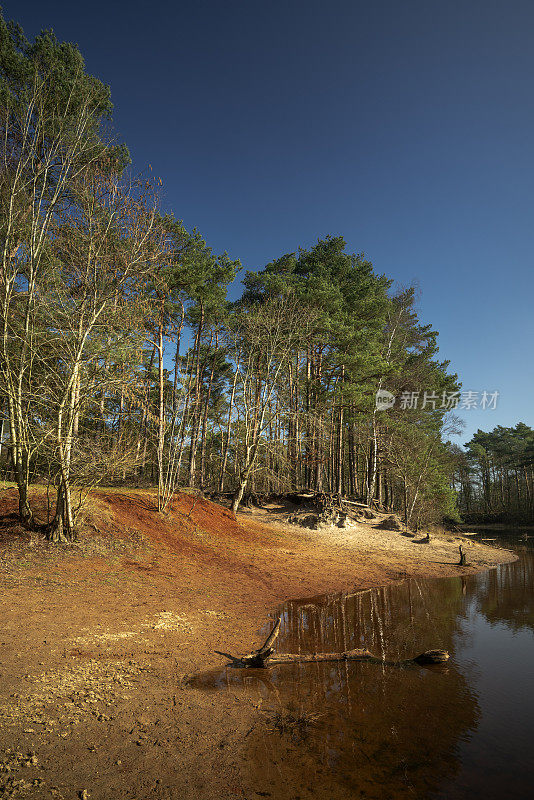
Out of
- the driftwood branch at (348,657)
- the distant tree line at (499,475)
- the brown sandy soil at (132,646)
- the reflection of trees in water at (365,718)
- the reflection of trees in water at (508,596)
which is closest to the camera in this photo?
the brown sandy soil at (132,646)

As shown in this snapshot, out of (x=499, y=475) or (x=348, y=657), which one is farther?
(x=499, y=475)

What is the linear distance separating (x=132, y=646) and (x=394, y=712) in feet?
12.2

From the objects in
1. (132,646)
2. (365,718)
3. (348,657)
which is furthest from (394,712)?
(132,646)

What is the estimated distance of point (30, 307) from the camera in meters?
9.43

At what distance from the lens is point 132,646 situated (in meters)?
5.65

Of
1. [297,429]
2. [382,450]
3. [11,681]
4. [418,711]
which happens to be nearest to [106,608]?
[11,681]

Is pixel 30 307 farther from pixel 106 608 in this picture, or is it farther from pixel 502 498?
pixel 502 498

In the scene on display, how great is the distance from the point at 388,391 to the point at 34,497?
24.0m

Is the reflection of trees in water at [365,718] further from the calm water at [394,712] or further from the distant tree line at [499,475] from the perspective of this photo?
the distant tree line at [499,475]

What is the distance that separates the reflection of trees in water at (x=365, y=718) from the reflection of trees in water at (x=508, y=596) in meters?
2.29

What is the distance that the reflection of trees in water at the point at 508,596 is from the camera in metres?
9.18

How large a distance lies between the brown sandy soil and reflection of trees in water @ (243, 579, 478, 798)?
1.17 feet

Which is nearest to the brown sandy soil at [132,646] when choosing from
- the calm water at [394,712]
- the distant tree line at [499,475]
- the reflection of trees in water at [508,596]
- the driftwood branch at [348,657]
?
the calm water at [394,712]

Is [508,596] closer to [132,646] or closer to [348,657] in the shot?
[348,657]
